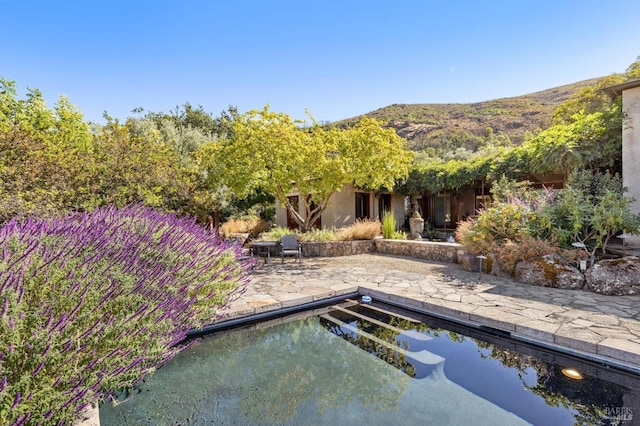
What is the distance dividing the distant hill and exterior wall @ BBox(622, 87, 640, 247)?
20.4m

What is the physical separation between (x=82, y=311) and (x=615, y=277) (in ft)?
24.8

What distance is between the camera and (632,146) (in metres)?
7.86

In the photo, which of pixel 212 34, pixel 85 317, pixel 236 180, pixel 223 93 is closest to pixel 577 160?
pixel 236 180

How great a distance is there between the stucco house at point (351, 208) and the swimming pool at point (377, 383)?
9708 millimetres

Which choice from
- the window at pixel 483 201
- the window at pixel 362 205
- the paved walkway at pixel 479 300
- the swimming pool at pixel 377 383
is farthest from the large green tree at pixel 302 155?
the window at pixel 483 201

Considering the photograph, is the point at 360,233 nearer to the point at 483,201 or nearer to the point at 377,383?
the point at 483,201

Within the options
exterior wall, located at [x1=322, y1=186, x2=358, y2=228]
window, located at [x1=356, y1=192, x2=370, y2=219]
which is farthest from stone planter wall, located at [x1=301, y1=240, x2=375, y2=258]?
window, located at [x1=356, y1=192, x2=370, y2=219]

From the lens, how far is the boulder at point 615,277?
215 inches

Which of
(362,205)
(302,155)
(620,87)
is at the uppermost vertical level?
(620,87)

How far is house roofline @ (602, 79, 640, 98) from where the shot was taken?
25.1 feet

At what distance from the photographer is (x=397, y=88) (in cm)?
2289

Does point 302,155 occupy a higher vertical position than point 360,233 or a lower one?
higher

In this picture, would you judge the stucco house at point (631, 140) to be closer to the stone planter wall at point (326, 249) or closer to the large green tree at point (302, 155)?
the large green tree at point (302, 155)

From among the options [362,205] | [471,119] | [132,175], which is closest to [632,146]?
[362,205]
